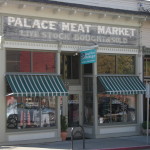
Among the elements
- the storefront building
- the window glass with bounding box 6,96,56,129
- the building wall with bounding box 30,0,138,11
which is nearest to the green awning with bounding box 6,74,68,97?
the storefront building

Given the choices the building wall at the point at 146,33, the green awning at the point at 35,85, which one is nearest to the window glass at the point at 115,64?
the building wall at the point at 146,33

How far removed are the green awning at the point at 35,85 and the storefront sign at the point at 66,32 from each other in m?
1.76

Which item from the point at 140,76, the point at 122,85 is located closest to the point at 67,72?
the point at 122,85

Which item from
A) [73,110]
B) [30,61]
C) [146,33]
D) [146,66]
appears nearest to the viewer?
[30,61]

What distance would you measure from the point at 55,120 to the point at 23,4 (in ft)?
18.4

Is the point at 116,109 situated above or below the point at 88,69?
below

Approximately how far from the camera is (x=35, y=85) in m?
16.6

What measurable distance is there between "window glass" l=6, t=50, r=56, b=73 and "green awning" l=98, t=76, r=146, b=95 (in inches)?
108

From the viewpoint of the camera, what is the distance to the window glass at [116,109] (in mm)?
19016

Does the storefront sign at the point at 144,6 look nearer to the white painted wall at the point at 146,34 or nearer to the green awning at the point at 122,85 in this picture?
the white painted wall at the point at 146,34

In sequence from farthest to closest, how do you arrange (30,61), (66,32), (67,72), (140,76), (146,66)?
(146,66)
(140,76)
(67,72)
(66,32)
(30,61)

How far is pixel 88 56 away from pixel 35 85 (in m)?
2.89

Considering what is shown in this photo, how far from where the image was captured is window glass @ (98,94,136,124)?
19.0m

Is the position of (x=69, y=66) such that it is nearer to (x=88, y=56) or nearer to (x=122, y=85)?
(x=88, y=56)
